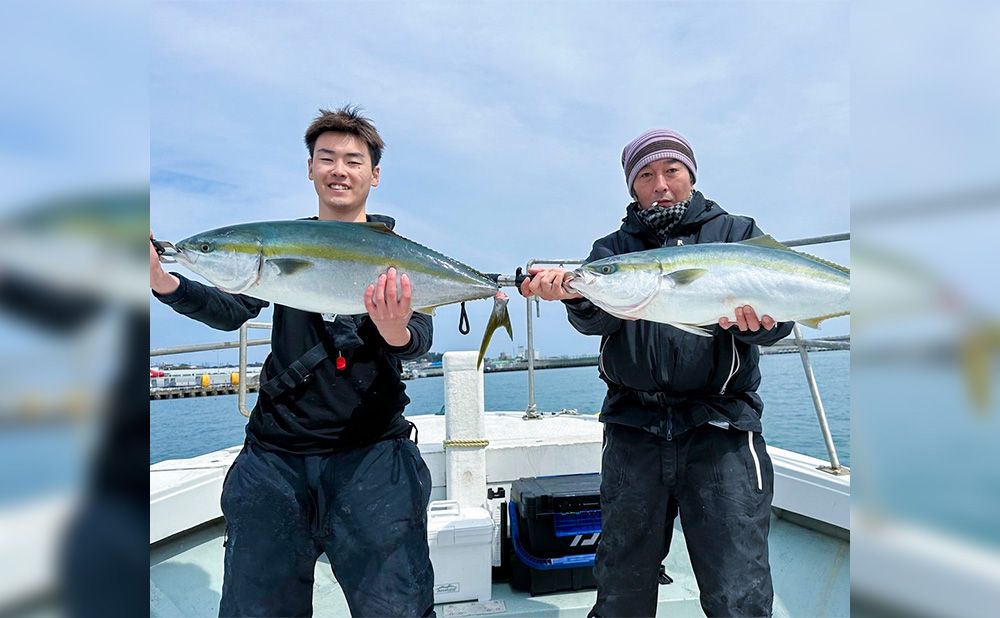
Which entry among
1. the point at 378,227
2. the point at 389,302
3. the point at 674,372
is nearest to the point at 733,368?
the point at 674,372

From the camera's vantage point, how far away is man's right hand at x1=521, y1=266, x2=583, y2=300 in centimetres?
278

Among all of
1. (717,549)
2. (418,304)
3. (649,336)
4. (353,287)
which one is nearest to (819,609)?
(717,549)

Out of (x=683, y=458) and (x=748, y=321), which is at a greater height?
(x=748, y=321)

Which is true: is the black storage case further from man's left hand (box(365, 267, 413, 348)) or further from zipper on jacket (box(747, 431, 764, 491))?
man's left hand (box(365, 267, 413, 348))

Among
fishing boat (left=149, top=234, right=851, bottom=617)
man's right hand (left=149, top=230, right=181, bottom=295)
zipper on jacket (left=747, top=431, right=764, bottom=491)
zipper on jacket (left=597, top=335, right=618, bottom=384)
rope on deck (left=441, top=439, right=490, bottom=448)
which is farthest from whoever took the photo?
rope on deck (left=441, top=439, right=490, bottom=448)

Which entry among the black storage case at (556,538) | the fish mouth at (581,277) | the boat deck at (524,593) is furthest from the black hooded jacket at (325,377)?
the boat deck at (524,593)

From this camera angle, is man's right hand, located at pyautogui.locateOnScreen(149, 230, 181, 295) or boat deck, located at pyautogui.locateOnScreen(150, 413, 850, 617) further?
boat deck, located at pyautogui.locateOnScreen(150, 413, 850, 617)

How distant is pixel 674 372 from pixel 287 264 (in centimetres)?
188

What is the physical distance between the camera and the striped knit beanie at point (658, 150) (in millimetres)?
3102

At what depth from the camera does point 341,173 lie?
2.75 m

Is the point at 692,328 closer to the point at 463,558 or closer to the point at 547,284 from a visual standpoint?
the point at 547,284

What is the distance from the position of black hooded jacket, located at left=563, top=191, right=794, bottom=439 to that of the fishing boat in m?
1.34

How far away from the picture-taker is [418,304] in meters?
2.62

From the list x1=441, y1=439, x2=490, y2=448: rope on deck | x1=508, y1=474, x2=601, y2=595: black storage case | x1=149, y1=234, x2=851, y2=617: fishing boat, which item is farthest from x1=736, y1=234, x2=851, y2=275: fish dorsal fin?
x1=441, y1=439, x2=490, y2=448: rope on deck
